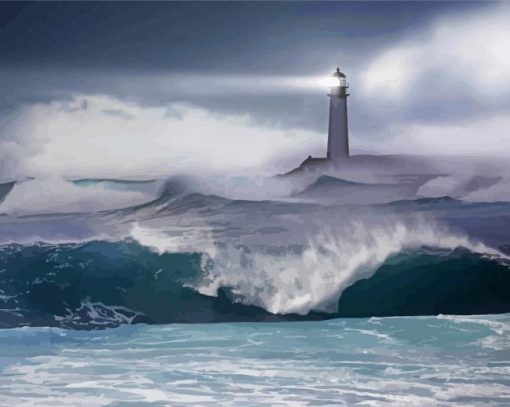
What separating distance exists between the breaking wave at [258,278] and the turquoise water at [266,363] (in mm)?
62

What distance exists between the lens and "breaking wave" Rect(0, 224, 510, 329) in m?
4.26

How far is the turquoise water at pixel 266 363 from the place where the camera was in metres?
3.91

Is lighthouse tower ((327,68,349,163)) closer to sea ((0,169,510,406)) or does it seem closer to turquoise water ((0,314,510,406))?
sea ((0,169,510,406))

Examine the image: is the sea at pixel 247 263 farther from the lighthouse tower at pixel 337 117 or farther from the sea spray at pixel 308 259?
the lighthouse tower at pixel 337 117

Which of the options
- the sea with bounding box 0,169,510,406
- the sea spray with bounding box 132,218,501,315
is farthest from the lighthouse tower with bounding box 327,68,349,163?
the sea spray with bounding box 132,218,501,315

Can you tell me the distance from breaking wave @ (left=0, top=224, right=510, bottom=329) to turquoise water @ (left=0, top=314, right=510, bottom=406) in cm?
6

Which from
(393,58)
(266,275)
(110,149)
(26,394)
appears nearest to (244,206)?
(266,275)

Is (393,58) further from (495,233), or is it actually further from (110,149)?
(110,149)

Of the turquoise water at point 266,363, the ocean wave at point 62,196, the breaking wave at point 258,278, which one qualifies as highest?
the ocean wave at point 62,196

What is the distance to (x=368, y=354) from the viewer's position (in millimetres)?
4129

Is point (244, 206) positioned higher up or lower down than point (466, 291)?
higher up

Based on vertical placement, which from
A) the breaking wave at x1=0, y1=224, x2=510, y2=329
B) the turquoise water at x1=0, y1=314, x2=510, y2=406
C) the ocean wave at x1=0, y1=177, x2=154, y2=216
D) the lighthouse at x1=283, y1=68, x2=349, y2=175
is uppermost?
the lighthouse at x1=283, y1=68, x2=349, y2=175

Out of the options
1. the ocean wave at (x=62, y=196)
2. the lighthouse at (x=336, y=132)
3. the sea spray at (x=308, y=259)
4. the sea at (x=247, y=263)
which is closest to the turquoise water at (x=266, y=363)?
the sea at (x=247, y=263)

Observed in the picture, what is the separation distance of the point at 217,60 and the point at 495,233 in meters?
1.40
